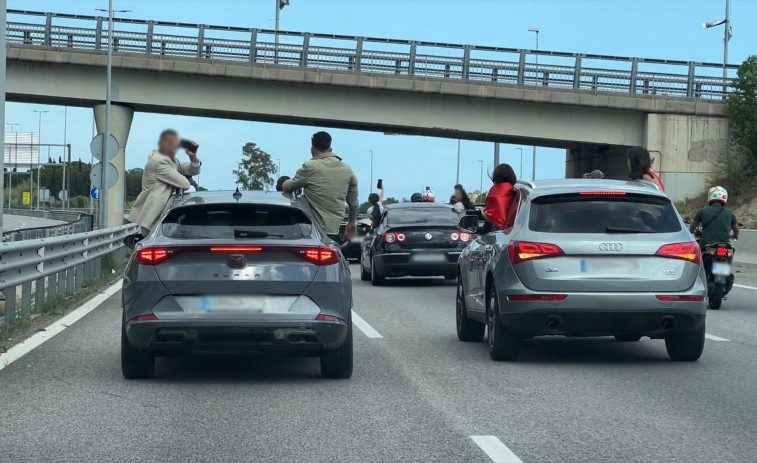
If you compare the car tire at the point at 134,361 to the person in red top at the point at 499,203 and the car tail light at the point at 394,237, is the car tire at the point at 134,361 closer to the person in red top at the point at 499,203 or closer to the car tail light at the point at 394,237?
the person in red top at the point at 499,203

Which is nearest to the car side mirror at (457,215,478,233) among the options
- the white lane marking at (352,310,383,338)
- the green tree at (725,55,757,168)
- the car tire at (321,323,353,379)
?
the white lane marking at (352,310,383,338)

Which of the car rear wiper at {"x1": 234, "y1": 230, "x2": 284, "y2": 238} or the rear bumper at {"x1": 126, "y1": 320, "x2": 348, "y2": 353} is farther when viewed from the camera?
the car rear wiper at {"x1": 234, "y1": 230, "x2": 284, "y2": 238}

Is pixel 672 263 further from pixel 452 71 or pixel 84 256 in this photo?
pixel 452 71

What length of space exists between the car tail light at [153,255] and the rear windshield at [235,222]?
0.55 feet

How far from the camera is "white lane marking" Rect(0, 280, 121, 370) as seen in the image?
10305mm

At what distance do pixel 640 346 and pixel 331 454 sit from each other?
6.15 meters

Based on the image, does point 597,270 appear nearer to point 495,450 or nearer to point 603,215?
point 603,215

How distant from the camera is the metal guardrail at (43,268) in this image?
39.8 ft

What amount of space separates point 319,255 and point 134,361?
5.19 ft

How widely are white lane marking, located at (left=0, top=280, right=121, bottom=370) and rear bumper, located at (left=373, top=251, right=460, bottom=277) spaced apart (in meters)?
4.64

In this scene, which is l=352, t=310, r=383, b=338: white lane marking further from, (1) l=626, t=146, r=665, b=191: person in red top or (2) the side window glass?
(1) l=626, t=146, r=665, b=191: person in red top

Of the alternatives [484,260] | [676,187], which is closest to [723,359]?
[484,260]

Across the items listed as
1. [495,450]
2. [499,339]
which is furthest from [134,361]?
[495,450]

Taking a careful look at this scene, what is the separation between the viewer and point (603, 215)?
32.6 ft
